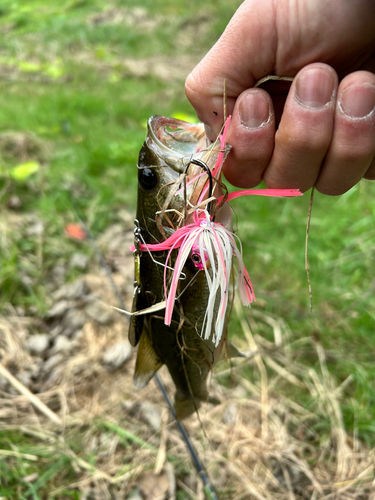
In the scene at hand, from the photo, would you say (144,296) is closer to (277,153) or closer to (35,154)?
(277,153)

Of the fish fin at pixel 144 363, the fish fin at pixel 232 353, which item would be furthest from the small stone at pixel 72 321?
the fish fin at pixel 232 353

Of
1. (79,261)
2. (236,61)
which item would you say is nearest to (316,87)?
(236,61)

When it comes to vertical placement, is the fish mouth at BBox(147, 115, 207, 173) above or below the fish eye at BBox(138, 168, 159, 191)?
above

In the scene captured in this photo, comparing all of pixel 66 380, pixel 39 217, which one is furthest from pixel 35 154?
pixel 66 380

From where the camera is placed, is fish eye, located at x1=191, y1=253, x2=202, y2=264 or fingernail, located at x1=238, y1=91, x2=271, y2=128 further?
fingernail, located at x1=238, y1=91, x2=271, y2=128

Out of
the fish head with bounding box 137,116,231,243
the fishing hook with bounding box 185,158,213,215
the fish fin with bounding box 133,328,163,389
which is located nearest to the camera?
the fishing hook with bounding box 185,158,213,215

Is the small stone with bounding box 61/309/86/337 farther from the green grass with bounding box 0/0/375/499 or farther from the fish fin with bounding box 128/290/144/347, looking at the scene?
the fish fin with bounding box 128/290/144/347

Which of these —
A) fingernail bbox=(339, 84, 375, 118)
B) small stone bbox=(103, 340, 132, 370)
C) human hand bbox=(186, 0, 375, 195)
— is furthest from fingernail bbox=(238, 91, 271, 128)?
small stone bbox=(103, 340, 132, 370)
